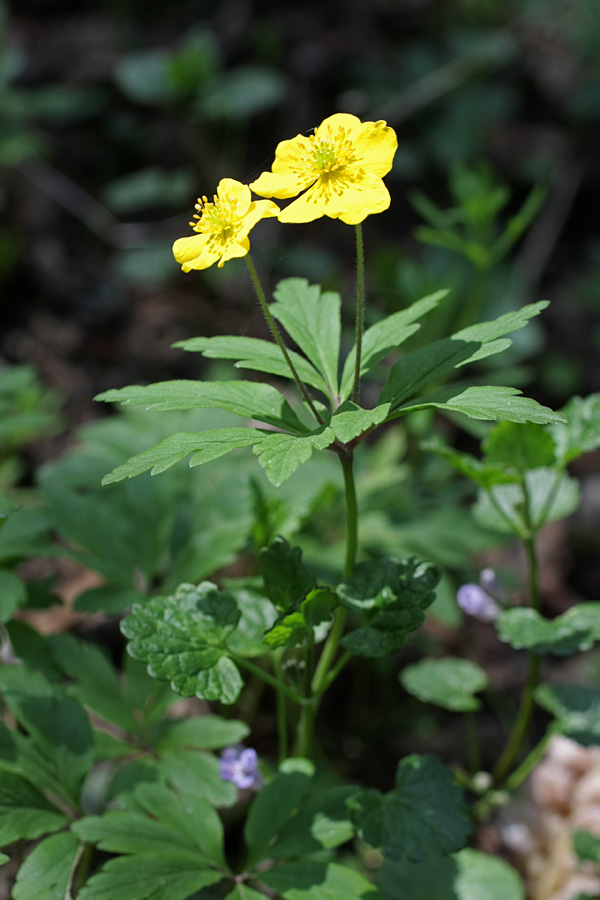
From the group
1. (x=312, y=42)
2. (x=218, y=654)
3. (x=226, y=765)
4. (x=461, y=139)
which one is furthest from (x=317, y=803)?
(x=312, y=42)

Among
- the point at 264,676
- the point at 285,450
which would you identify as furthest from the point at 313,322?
the point at 264,676

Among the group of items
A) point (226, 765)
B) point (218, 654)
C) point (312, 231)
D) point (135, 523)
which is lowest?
point (312, 231)

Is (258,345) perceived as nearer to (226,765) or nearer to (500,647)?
(226,765)

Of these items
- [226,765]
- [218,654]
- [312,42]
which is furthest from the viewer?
[312,42]

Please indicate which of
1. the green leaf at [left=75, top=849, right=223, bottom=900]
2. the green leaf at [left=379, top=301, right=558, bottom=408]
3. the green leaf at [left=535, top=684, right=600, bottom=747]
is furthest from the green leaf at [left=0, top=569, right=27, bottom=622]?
the green leaf at [left=535, top=684, right=600, bottom=747]

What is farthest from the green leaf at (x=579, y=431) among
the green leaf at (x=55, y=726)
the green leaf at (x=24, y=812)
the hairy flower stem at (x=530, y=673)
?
the green leaf at (x=24, y=812)

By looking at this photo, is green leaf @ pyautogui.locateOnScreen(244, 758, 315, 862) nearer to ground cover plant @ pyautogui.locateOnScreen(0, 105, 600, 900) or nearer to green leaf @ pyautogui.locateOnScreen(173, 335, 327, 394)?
ground cover plant @ pyautogui.locateOnScreen(0, 105, 600, 900)

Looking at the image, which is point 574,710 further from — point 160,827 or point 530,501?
point 160,827
